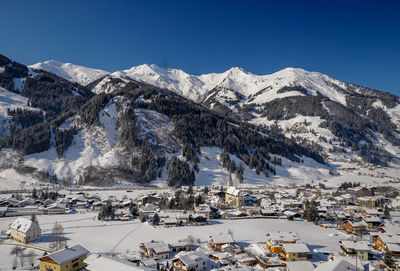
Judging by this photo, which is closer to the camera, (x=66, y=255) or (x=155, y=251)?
(x=66, y=255)

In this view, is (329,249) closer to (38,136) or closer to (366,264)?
(366,264)

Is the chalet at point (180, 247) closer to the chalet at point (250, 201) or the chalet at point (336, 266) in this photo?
the chalet at point (336, 266)

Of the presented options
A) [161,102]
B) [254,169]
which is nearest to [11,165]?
[161,102]

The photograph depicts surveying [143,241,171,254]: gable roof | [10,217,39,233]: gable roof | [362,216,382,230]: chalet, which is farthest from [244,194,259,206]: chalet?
[10,217,39,233]: gable roof

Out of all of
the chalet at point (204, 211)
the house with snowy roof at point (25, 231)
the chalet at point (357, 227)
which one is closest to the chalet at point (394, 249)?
the chalet at point (357, 227)

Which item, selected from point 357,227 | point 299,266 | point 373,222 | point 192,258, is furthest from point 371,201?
point 192,258

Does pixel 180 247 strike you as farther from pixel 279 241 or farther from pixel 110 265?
pixel 279 241

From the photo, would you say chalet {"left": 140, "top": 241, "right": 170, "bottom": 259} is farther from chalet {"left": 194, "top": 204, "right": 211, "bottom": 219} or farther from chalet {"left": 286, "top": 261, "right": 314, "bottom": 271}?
chalet {"left": 194, "top": 204, "right": 211, "bottom": 219}
